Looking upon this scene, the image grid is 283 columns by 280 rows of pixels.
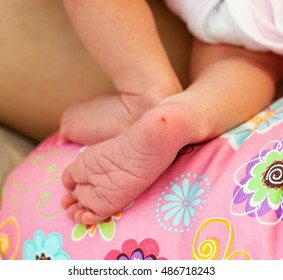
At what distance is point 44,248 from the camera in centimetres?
71

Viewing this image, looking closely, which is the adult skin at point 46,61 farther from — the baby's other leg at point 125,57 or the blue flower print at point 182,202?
the blue flower print at point 182,202

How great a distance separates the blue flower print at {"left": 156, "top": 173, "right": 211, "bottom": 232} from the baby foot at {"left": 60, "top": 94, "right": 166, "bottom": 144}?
12cm

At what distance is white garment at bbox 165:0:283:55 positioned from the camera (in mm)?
732

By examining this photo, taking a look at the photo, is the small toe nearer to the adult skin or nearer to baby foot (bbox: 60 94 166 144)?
baby foot (bbox: 60 94 166 144)

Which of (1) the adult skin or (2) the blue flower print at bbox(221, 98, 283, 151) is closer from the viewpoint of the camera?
(2) the blue flower print at bbox(221, 98, 283, 151)

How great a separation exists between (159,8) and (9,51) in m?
0.26

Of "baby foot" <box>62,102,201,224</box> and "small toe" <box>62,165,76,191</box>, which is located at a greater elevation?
"small toe" <box>62,165,76,191</box>

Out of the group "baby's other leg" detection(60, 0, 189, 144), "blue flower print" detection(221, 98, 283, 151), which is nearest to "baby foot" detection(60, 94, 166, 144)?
"baby's other leg" detection(60, 0, 189, 144)

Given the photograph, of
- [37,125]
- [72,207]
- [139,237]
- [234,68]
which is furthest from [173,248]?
[37,125]

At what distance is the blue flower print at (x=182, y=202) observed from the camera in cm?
64

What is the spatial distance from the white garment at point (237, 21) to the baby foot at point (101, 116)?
0.17 m

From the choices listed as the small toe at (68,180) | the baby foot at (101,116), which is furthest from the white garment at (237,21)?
the small toe at (68,180)

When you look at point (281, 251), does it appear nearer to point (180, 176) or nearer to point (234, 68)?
point (180, 176)
